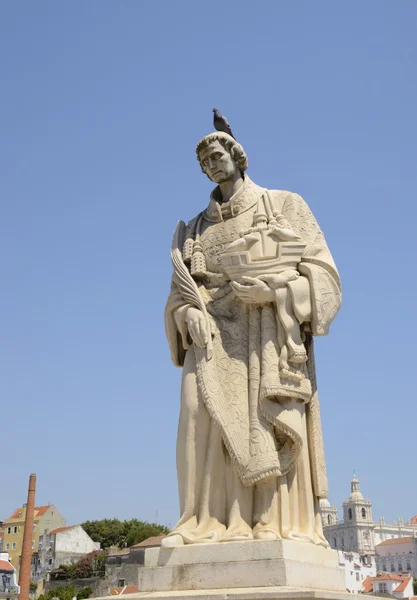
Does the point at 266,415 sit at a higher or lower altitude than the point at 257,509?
higher

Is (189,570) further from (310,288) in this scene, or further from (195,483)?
(310,288)

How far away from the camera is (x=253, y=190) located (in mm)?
7832

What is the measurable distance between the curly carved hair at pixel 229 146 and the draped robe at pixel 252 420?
3.12 ft

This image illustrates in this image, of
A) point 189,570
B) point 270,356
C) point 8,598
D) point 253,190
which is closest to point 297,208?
point 253,190

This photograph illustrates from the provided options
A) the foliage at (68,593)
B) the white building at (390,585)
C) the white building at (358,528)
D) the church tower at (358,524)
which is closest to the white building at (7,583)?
the foliage at (68,593)

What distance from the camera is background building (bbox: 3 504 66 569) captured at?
288 ft

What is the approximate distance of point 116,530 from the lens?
3506 inches

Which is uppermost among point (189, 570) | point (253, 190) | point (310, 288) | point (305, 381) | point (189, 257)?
point (253, 190)

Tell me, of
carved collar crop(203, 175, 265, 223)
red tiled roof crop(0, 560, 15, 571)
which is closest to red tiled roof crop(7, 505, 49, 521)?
red tiled roof crop(0, 560, 15, 571)

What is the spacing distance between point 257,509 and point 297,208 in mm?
3077

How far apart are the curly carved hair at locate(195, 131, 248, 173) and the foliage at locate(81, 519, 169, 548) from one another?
83986mm

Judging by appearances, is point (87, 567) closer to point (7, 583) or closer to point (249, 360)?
point (7, 583)

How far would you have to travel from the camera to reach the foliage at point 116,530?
8769cm

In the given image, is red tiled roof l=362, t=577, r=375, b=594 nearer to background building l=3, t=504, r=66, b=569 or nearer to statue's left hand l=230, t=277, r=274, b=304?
background building l=3, t=504, r=66, b=569
